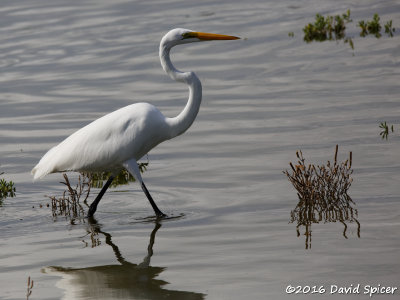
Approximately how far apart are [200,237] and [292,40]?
10.7 meters

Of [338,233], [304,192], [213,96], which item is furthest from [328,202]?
[213,96]

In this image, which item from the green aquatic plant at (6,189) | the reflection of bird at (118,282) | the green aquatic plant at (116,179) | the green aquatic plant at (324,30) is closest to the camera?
the reflection of bird at (118,282)

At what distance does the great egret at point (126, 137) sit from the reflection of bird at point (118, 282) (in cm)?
161

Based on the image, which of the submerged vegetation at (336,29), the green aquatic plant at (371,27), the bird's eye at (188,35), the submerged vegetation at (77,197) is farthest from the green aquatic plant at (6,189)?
the green aquatic plant at (371,27)

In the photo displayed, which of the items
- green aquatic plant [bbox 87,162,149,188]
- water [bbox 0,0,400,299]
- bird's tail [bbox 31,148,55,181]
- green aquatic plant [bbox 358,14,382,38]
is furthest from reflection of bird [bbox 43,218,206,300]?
green aquatic plant [bbox 358,14,382,38]

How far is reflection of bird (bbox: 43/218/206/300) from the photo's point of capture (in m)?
6.50

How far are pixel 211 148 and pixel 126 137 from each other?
2.74m

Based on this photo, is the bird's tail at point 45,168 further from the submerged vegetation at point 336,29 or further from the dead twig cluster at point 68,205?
the submerged vegetation at point 336,29

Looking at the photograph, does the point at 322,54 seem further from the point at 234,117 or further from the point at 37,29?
the point at 37,29

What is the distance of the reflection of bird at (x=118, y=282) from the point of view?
6.50 metres

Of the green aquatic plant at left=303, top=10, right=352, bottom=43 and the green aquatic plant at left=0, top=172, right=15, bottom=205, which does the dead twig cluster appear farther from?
the green aquatic plant at left=303, top=10, right=352, bottom=43

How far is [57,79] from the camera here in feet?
54.2

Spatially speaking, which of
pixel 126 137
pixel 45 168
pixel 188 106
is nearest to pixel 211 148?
pixel 188 106

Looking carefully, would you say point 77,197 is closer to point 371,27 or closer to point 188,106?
point 188,106
